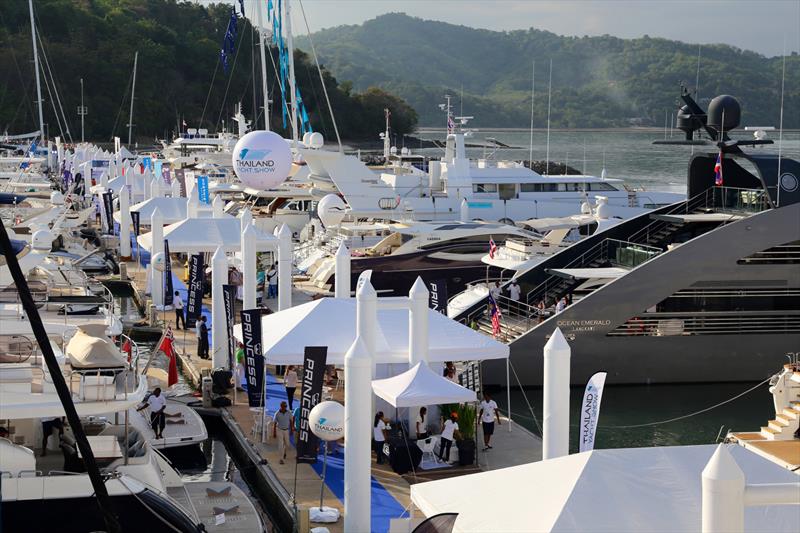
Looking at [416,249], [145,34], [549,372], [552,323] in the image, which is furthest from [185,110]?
[549,372]

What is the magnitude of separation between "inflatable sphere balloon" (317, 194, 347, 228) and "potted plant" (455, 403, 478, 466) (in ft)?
66.1

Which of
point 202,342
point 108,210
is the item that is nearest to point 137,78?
point 108,210

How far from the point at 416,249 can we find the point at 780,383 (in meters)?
16.2

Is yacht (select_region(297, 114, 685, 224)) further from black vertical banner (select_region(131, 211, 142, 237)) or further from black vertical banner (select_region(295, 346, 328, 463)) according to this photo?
black vertical banner (select_region(295, 346, 328, 463))

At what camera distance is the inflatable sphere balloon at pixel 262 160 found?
3198cm

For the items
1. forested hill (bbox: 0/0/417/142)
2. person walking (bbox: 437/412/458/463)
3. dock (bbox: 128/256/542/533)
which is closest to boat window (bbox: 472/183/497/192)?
dock (bbox: 128/256/542/533)

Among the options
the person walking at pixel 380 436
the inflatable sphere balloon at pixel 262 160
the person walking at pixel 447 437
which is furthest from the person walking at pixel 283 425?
the inflatable sphere balloon at pixel 262 160

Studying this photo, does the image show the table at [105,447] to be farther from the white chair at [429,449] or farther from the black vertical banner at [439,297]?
the black vertical banner at [439,297]

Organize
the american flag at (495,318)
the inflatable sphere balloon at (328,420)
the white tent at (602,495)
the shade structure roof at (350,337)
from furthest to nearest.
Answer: the american flag at (495,318)
the shade structure roof at (350,337)
the inflatable sphere balloon at (328,420)
the white tent at (602,495)

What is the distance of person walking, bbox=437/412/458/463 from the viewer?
54.3 feet

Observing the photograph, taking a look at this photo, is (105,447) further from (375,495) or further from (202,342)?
(202,342)

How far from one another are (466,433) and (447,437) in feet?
1.82

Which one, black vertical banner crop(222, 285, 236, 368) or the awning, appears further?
the awning

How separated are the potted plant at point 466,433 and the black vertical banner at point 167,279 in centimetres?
1430
